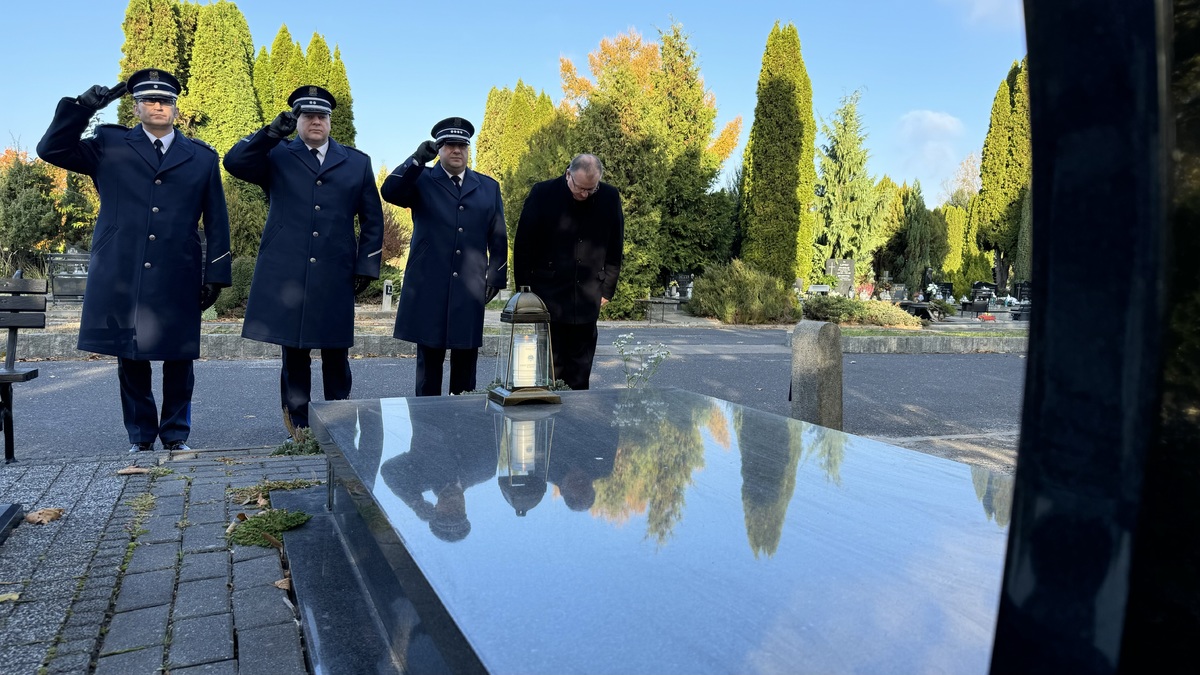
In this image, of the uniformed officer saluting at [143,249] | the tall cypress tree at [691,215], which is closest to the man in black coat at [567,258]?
the uniformed officer saluting at [143,249]

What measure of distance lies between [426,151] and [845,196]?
23933mm

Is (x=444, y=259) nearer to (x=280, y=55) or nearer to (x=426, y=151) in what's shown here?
(x=426, y=151)

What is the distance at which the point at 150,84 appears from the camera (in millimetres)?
4301

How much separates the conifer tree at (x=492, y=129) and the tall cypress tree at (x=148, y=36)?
1587 centimetres

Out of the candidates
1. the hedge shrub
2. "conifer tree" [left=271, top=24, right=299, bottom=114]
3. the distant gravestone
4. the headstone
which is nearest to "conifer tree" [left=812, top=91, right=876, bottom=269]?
the distant gravestone

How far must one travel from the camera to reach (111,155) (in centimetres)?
429

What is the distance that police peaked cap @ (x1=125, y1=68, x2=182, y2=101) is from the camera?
14.1ft

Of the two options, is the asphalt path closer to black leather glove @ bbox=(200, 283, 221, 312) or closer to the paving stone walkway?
black leather glove @ bbox=(200, 283, 221, 312)

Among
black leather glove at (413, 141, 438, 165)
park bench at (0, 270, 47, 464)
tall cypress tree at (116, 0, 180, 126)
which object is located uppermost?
tall cypress tree at (116, 0, 180, 126)

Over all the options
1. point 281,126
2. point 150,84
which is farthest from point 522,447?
point 150,84

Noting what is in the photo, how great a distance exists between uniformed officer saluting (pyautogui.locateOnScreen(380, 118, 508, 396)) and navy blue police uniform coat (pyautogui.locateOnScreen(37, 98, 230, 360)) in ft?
3.89

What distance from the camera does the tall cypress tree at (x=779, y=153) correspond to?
2217cm

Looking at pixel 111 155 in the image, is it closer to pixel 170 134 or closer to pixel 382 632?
pixel 170 134

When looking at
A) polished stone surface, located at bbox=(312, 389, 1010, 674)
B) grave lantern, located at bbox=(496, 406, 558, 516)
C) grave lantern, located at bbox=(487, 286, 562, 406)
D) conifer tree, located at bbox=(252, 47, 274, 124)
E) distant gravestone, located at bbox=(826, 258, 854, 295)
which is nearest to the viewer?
polished stone surface, located at bbox=(312, 389, 1010, 674)
